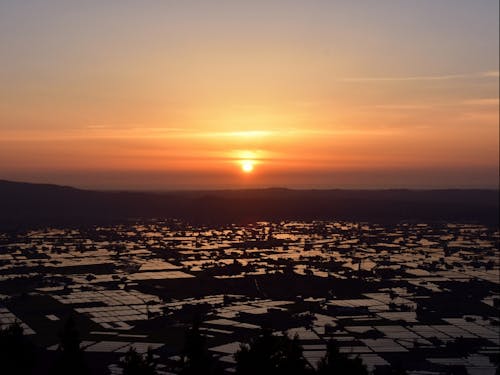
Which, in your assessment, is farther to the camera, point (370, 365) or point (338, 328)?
point (338, 328)

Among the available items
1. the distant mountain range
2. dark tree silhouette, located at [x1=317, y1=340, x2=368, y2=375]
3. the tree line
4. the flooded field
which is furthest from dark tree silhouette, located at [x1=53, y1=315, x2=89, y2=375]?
the distant mountain range

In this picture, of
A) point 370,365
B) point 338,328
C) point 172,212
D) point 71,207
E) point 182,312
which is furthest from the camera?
point 172,212

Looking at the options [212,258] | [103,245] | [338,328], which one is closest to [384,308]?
[338,328]

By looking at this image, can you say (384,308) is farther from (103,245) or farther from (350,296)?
(103,245)

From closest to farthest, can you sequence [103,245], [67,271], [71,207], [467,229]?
[67,271], [103,245], [467,229], [71,207]

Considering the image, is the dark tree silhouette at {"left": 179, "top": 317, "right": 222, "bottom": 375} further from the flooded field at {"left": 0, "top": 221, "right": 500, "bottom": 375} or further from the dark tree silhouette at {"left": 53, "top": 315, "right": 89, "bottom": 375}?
the dark tree silhouette at {"left": 53, "top": 315, "right": 89, "bottom": 375}

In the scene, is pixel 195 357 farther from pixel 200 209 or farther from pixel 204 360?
pixel 200 209

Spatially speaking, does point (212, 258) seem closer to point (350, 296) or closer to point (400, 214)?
point (350, 296)

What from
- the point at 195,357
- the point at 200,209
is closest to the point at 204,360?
the point at 195,357
